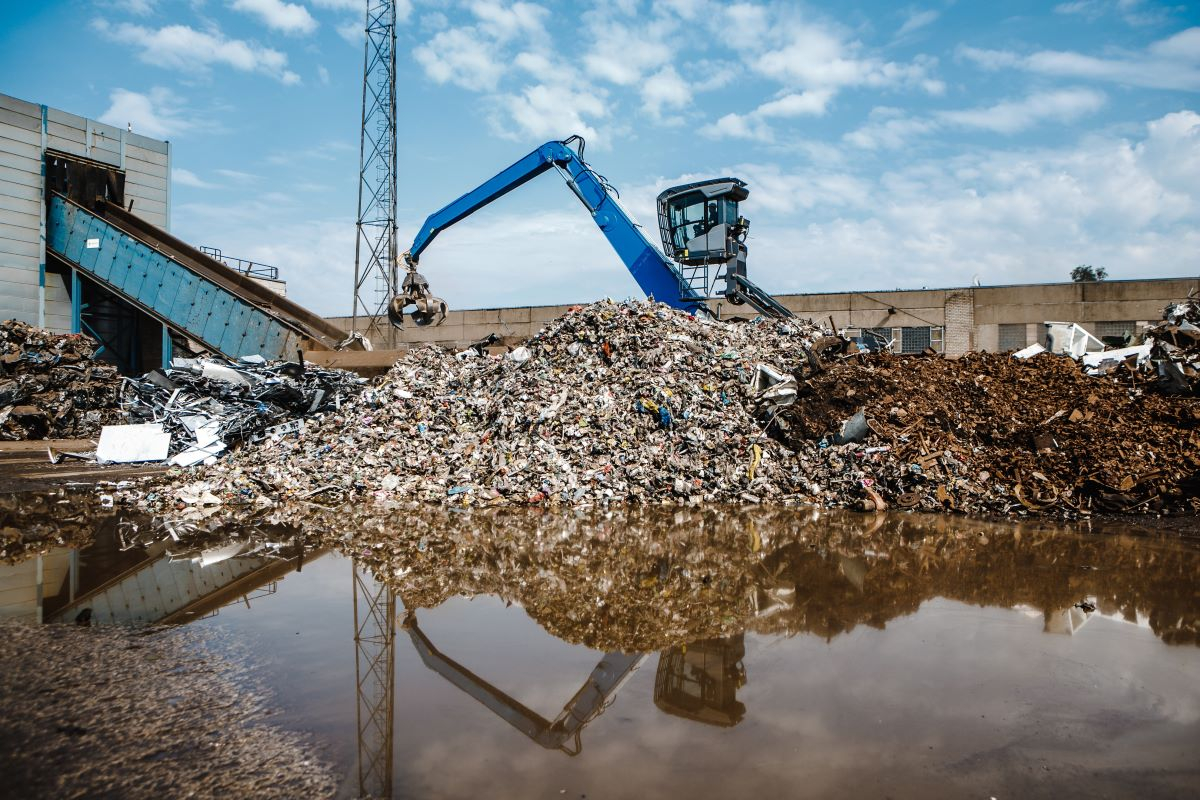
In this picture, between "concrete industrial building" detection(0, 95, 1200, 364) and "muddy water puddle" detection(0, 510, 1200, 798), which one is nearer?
"muddy water puddle" detection(0, 510, 1200, 798)

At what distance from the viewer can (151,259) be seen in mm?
14984

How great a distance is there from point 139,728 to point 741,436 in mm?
6869

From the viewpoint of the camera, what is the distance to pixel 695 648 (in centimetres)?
352

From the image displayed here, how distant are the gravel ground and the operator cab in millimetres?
9617

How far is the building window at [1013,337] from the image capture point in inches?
628

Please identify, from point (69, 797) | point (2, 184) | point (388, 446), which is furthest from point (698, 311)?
point (2, 184)

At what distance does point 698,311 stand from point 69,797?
1074cm

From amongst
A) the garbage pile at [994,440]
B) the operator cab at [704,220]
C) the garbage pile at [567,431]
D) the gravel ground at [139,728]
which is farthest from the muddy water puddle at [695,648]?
the operator cab at [704,220]

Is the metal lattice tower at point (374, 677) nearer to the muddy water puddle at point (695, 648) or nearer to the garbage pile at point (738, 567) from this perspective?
the muddy water puddle at point (695, 648)

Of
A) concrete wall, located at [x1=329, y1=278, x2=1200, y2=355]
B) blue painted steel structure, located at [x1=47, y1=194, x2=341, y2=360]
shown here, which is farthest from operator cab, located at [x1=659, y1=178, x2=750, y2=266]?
blue painted steel structure, located at [x1=47, y1=194, x2=341, y2=360]

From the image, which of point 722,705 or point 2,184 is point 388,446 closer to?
point 722,705

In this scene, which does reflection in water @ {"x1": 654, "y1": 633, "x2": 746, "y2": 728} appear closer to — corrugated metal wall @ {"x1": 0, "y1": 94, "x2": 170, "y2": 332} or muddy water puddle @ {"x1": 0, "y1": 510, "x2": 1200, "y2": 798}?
muddy water puddle @ {"x1": 0, "y1": 510, "x2": 1200, "y2": 798}

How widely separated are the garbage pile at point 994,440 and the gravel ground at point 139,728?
6097 millimetres

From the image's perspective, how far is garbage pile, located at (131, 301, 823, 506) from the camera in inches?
308
